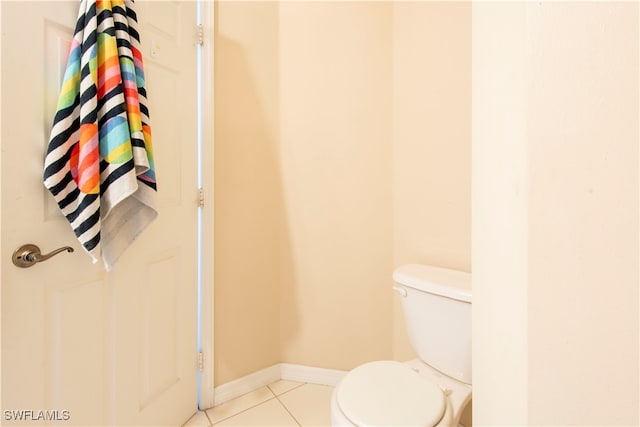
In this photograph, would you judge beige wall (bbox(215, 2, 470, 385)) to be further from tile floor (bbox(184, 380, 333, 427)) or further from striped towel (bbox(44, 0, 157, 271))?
striped towel (bbox(44, 0, 157, 271))

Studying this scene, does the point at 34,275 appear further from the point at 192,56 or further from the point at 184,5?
the point at 184,5

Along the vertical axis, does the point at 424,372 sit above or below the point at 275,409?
above

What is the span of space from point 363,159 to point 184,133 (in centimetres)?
86

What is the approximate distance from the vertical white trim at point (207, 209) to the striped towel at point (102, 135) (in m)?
0.38

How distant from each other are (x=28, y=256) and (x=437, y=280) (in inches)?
49.6

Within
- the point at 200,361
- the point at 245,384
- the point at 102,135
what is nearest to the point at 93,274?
the point at 102,135

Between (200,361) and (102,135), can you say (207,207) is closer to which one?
(102,135)

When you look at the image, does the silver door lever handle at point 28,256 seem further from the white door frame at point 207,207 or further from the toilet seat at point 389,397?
the toilet seat at point 389,397

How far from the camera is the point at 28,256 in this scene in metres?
0.76

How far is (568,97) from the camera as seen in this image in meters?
0.37

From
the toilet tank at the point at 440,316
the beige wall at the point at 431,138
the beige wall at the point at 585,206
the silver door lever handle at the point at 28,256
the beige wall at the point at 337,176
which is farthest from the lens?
the beige wall at the point at 337,176

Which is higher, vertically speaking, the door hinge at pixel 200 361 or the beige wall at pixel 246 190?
the beige wall at pixel 246 190

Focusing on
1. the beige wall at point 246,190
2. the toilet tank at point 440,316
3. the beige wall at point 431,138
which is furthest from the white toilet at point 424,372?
the beige wall at point 246,190

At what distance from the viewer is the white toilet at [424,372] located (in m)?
0.87
